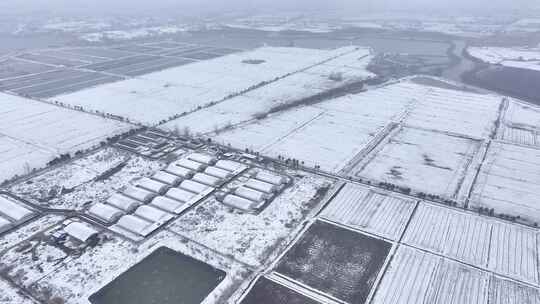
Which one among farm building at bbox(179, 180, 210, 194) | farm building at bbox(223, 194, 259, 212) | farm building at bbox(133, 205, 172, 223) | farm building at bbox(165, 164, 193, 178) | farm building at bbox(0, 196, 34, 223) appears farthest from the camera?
farm building at bbox(165, 164, 193, 178)

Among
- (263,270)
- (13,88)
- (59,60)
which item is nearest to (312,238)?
(263,270)

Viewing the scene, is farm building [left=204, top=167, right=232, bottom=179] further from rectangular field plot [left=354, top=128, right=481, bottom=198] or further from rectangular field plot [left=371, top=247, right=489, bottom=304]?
rectangular field plot [left=371, top=247, right=489, bottom=304]

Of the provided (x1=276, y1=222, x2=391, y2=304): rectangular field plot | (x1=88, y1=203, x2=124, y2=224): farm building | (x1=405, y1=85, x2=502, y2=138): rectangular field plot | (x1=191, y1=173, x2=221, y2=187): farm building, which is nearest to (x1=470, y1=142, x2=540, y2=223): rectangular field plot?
(x1=405, y1=85, x2=502, y2=138): rectangular field plot

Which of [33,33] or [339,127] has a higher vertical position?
[33,33]

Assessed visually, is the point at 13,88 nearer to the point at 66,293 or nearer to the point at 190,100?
the point at 190,100

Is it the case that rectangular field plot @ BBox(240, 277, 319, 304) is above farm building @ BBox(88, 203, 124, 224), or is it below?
below

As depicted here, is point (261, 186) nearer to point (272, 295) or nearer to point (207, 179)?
point (207, 179)
